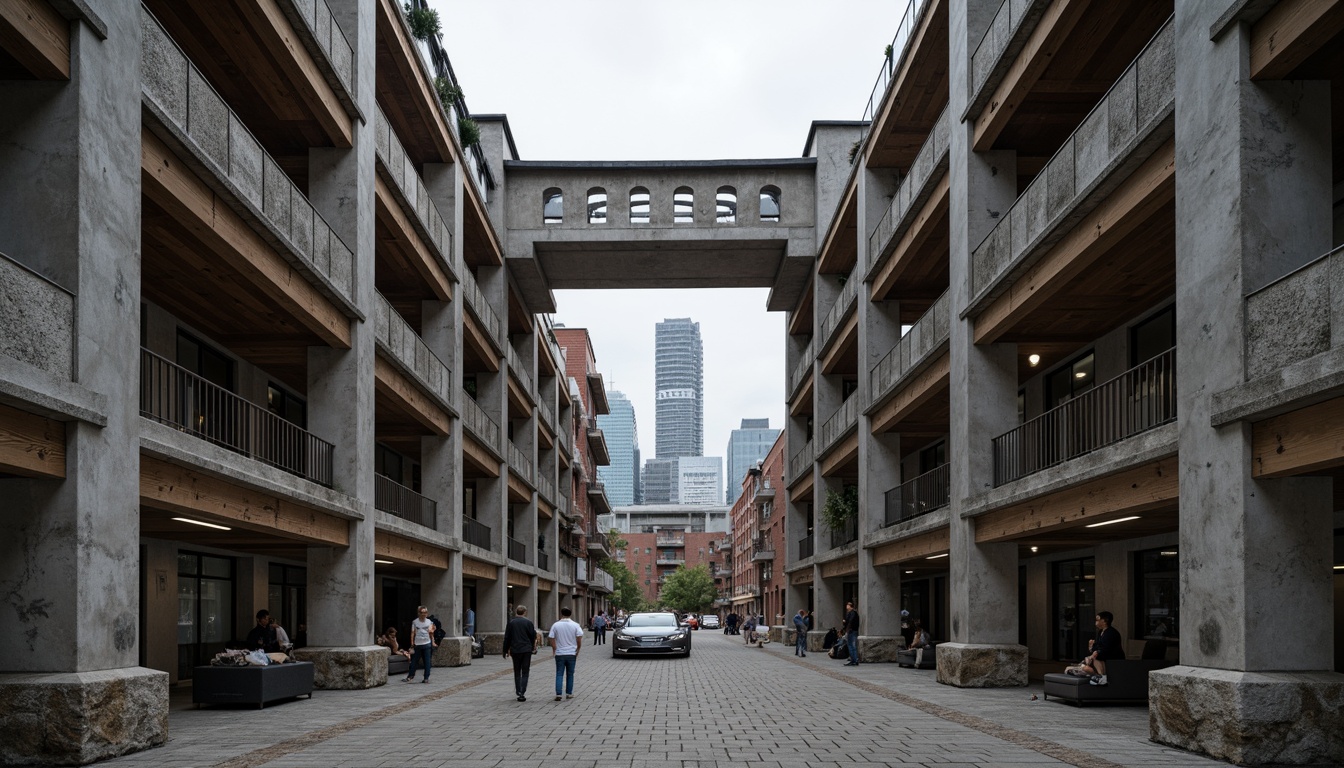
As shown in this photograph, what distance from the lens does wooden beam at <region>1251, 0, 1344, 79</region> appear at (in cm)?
948

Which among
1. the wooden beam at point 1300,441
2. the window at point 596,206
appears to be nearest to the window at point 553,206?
the window at point 596,206

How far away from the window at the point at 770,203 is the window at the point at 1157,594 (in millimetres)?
19621

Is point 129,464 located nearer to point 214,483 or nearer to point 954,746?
→ point 214,483

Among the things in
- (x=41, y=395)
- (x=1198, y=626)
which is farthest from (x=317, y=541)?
(x=1198, y=626)

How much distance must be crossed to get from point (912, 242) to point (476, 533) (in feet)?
52.9

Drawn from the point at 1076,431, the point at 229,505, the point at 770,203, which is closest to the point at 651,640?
the point at 770,203

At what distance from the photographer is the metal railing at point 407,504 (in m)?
25.1

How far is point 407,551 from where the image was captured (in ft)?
78.2

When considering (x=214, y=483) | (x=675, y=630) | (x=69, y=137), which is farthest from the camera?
(x=675, y=630)

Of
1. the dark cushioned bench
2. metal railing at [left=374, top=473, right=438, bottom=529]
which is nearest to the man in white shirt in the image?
the dark cushioned bench

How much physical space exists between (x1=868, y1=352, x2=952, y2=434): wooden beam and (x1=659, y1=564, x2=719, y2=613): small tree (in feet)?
309

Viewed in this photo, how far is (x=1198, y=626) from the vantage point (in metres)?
11.0

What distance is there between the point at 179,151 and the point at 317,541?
7.57 metres

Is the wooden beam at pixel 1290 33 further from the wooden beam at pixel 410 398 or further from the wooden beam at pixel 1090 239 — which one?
the wooden beam at pixel 410 398
